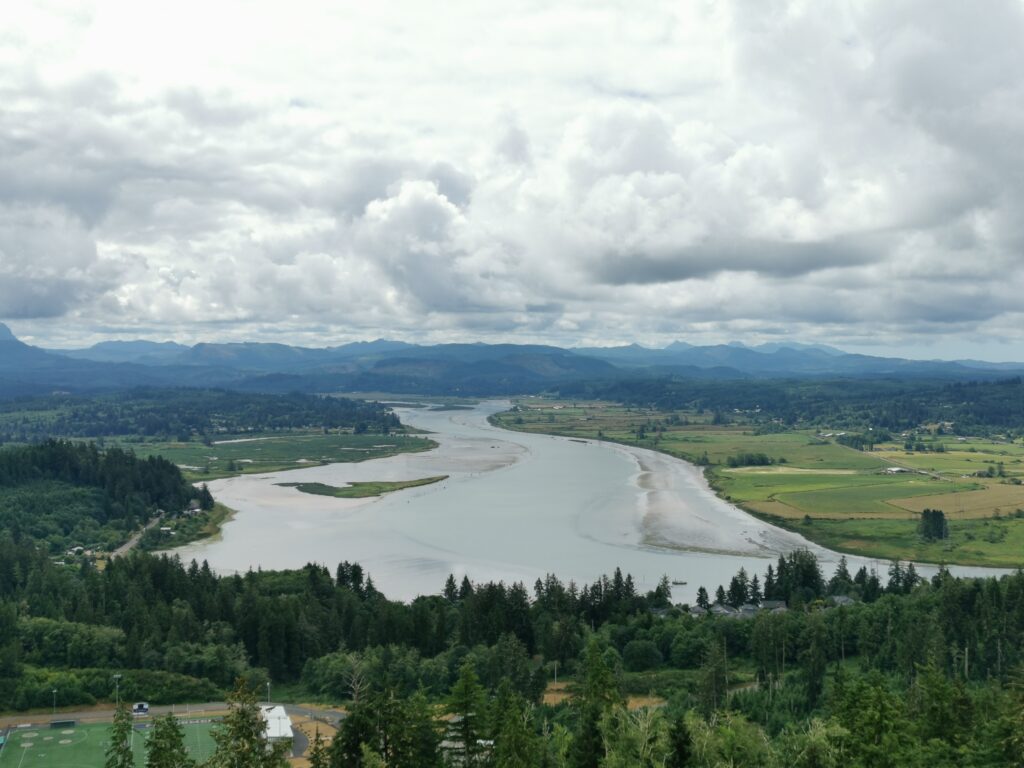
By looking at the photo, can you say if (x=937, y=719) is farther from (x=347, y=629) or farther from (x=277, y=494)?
(x=277, y=494)

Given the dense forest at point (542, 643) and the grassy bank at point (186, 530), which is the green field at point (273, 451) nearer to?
the grassy bank at point (186, 530)

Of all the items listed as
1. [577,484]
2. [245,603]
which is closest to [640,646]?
[245,603]

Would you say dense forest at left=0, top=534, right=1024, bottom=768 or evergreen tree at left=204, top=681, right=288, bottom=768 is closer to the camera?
evergreen tree at left=204, top=681, right=288, bottom=768

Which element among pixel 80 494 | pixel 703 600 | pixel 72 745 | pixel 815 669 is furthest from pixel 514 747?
pixel 80 494

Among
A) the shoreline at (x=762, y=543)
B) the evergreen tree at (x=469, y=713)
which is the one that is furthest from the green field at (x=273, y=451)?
the evergreen tree at (x=469, y=713)

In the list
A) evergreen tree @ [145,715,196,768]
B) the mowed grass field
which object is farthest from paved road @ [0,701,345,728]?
the mowed grass field

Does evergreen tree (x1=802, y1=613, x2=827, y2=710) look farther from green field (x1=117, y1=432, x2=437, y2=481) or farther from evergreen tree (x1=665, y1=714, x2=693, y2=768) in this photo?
green field (x1=117, y1=432, x2=437, y2=481)

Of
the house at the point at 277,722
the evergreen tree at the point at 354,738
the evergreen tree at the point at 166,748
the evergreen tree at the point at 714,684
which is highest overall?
the evergreen tree at the point at 166,748
